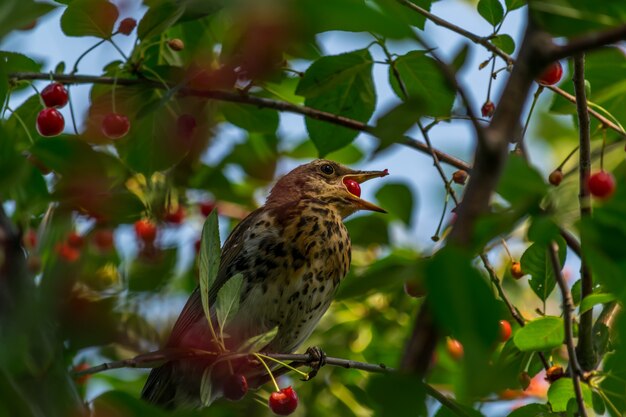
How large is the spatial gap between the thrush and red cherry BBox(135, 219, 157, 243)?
23.5 inches

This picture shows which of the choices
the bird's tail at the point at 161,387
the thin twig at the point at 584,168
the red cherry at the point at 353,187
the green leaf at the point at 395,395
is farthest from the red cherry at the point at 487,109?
the green leaf at the point at 395,395

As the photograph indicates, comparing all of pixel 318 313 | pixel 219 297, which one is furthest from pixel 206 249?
pixel 318 313

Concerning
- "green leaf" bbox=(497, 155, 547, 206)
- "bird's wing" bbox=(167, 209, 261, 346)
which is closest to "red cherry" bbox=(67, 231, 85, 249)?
"bird's wing" bbox=(167, 209, 261, 346)

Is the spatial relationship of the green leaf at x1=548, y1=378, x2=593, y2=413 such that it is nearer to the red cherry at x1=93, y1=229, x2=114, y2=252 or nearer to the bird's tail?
the red cherry at x1=93, y1=229, x2=114, y2=252

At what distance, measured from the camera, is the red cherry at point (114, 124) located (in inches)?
145

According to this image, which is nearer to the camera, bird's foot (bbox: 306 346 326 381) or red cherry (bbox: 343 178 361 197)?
bird's foot (bbox: 306 346 326 381)

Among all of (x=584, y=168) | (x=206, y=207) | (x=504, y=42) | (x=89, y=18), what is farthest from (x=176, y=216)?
(x=584, y=168)

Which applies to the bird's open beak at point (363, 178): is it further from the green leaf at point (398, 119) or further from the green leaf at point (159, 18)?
the green leaf at point (398, 119)

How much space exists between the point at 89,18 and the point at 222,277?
1783 millimetres

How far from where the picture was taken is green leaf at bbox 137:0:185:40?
9.72ft

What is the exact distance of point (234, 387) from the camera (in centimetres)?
332

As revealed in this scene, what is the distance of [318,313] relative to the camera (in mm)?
4719

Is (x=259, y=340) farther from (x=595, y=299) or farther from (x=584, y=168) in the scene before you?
(x=584, y=168)

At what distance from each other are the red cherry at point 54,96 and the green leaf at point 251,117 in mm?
741
